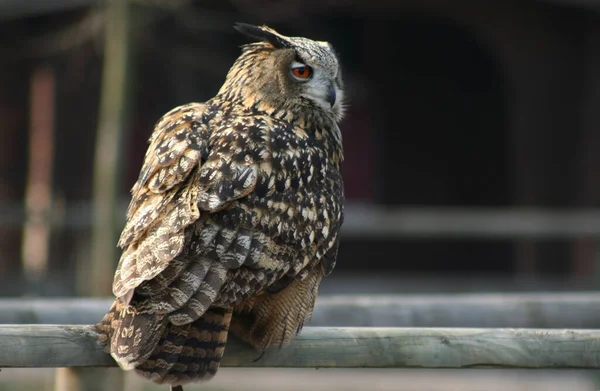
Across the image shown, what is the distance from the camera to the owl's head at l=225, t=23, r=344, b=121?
4.22 metres

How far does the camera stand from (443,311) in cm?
439

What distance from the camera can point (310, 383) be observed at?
9.28 meters

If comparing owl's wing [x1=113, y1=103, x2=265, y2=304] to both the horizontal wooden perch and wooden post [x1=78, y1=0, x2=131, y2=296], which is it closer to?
the horizontal wooden perch

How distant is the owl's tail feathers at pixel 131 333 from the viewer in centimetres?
298

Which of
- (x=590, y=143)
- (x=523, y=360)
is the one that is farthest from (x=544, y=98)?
(x=523, y=360)

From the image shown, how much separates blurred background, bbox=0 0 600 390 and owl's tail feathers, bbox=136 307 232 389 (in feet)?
19.0

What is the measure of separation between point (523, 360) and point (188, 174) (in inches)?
48.9

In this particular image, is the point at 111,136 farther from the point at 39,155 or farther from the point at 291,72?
the point at 39,155

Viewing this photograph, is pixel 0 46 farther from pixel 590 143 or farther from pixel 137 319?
pixel 137 319

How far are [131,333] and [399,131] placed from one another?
11050mm

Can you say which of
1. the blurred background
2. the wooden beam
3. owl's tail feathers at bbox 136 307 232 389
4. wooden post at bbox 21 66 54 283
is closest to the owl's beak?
the wooden beam

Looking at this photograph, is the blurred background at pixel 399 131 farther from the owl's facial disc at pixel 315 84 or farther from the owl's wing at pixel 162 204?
the owl's wing at pixel 162 204

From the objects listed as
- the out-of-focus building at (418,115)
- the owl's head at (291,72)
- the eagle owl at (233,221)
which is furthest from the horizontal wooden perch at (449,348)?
the out-of-focus building at (418,115)

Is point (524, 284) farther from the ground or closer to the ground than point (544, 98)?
closer to the ground
